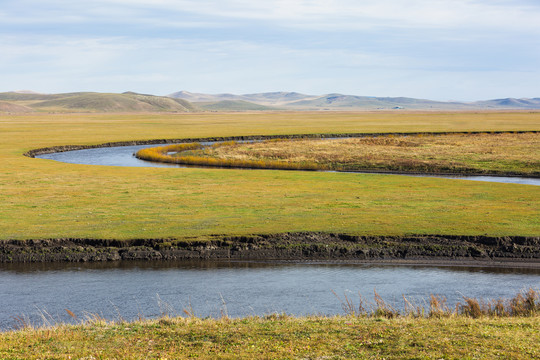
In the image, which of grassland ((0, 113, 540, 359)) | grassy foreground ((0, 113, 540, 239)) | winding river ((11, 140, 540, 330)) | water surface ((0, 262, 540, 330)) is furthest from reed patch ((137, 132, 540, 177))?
water surface ((0, 262, 540, 330))

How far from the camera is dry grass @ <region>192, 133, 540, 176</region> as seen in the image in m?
50.8

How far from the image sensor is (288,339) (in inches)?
423

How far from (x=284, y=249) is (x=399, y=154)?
40901mm

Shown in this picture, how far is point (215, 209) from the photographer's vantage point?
2744cm

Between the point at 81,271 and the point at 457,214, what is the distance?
16.3 metres

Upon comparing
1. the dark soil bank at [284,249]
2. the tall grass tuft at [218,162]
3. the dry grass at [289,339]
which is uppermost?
the tall grass tuft at [218,162]

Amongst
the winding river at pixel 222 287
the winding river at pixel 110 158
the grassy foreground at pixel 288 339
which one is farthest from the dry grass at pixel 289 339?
the winding river at pixel 110 158

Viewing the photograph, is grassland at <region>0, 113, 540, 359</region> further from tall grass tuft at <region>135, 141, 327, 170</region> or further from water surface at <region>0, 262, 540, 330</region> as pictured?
tall grass tuft at <region>135, 141, 327, 170</region>

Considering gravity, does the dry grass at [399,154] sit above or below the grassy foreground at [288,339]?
above

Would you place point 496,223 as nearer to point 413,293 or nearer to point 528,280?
point 528,280

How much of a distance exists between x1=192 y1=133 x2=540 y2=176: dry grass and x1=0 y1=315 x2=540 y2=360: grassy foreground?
39228mm

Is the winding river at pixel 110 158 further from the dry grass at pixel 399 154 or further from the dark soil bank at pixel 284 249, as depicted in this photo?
the dark soil bank at pixel 284 249

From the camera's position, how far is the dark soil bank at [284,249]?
20875 mm

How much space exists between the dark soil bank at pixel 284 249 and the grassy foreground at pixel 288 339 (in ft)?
28.5
